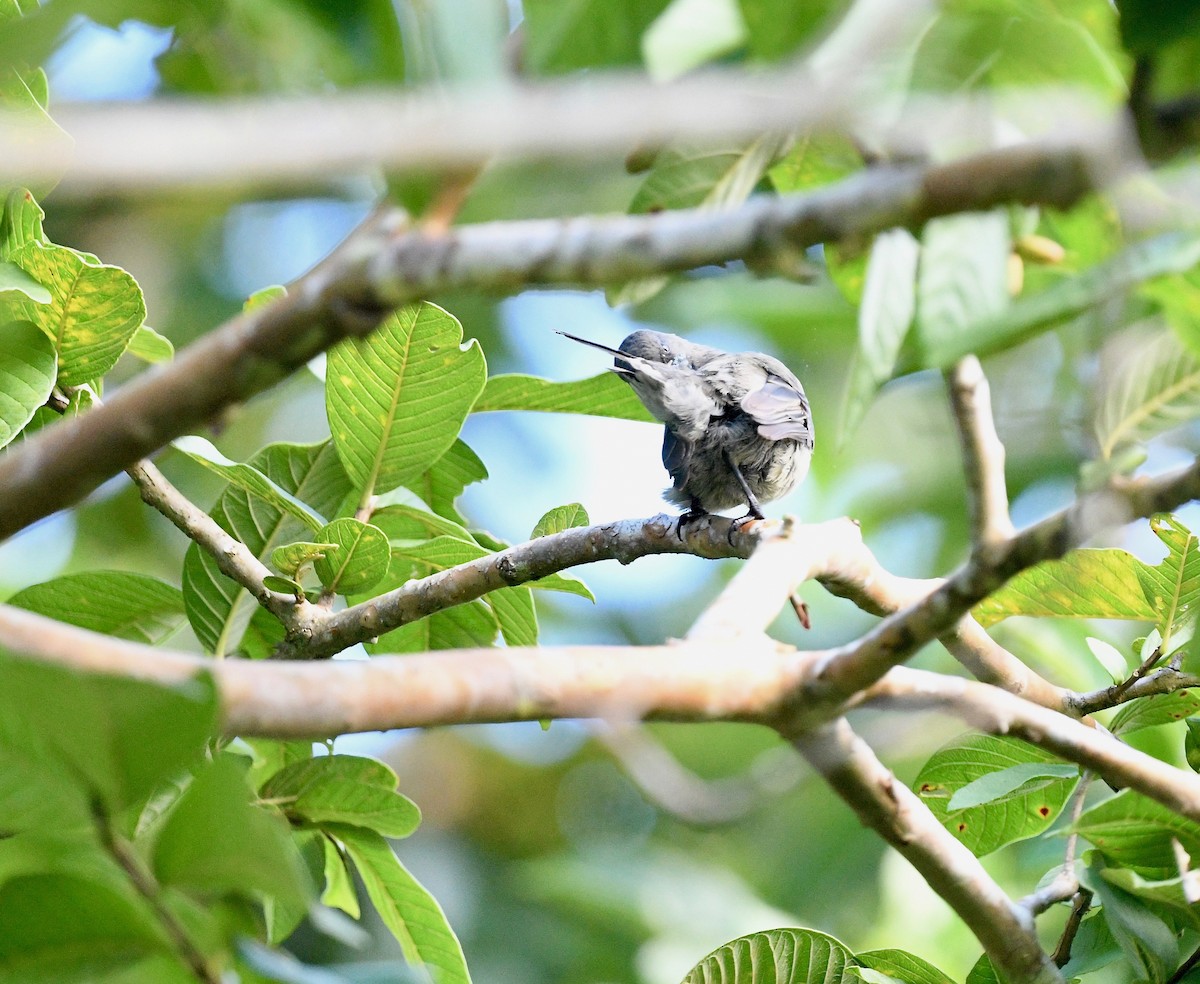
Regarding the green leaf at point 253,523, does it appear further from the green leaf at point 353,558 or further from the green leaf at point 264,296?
the green leaf at point 264,296

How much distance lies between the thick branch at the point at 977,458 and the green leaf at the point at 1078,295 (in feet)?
0.46

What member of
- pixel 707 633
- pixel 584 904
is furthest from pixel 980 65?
pixel 584 904

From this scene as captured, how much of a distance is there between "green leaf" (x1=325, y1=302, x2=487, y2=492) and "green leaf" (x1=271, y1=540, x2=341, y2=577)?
0.84 ft

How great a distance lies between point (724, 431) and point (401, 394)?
120 cm

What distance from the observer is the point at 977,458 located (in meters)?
1.29

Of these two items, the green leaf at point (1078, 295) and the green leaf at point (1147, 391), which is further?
the green leaf at point (1147, 391)

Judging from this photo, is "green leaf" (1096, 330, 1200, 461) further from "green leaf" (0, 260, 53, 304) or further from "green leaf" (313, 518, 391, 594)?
"green leaf" (0, 260, 53, 304)

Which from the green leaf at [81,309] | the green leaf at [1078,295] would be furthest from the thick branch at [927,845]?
the green leaf at [81,309]

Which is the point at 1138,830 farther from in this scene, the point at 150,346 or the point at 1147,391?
the point at 150,346

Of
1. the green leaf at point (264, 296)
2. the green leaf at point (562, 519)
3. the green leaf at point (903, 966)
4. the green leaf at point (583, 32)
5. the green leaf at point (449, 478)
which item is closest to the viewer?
the green leaf at point (583, 32)

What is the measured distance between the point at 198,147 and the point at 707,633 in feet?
2.64

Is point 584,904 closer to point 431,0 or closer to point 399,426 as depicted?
point 399,426

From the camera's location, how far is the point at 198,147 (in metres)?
0.93

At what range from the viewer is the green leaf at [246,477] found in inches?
81.1
